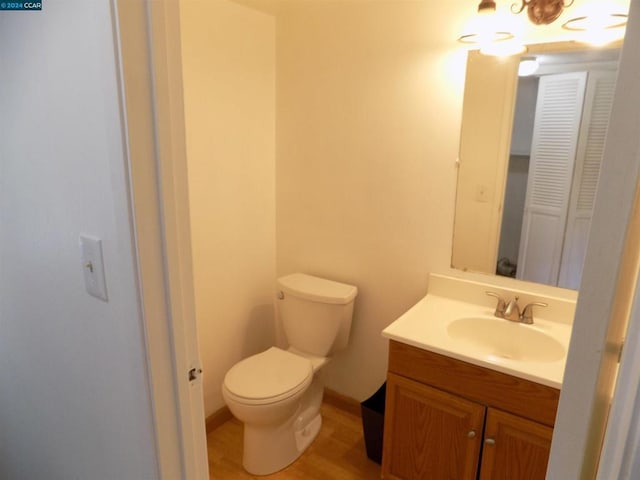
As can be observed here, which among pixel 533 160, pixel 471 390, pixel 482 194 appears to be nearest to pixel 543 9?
pixel 533 160

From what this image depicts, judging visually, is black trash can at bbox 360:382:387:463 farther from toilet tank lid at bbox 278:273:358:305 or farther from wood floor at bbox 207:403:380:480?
toilet tank lid at bbox 278:273:358:305

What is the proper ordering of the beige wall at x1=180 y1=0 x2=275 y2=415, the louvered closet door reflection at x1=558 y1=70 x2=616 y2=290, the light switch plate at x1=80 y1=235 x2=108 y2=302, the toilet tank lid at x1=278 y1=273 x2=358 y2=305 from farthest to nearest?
1. the toilet tank lid at x1=278 y1=273 x2=358 y2=305
2. the beige wall at x1=180 y1=0 x2=275 y2=415
3. the louvered closet door reflection at x1=558 y1=70 x2=616 y2=290
4. the light switch plate at x1=80 y1=235 x2=108 y2=302

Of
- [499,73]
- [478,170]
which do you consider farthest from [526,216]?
[499,73]

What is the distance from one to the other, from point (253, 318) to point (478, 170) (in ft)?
4.62

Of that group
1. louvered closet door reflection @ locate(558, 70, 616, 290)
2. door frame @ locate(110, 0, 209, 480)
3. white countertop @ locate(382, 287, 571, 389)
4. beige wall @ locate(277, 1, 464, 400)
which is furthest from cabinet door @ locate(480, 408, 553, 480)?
door frame @ locate(110, 0, 209, 480)

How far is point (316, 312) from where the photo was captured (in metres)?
2.09

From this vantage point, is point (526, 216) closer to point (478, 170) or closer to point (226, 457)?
point (478, 170)

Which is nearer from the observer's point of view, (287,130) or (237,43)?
(237,43)

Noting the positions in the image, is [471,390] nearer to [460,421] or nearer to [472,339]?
[460,421]

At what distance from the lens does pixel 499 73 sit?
5.46ft

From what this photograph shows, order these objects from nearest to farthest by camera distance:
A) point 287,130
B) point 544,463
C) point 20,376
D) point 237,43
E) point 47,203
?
point 47,203, point 20,376, point 544,463, point 237,43, point 287,130

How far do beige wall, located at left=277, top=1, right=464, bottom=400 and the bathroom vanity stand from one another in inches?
13.4

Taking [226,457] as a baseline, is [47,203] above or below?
above

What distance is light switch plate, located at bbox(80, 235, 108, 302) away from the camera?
2.74 ft
